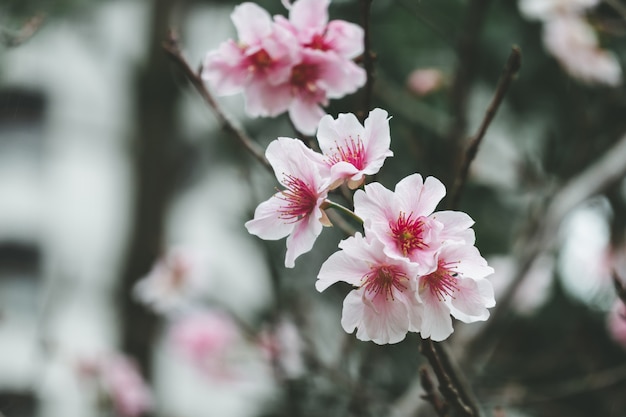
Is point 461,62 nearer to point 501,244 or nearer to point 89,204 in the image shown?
point 501,244

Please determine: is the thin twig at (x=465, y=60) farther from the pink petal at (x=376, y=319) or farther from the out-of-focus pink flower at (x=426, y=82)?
the pink petal at (x=376, y=319)

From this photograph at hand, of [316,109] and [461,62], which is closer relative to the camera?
[316,109]

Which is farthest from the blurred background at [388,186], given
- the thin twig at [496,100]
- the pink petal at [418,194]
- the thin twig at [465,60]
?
the pink petal at [418,194]

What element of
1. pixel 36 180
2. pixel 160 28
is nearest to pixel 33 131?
pixel 36 180

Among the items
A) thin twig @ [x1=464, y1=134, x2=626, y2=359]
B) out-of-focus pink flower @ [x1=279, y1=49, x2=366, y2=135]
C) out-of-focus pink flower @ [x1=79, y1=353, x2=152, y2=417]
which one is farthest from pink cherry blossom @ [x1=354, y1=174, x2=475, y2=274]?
out-of-focus pink flower @ [x1=79, y1=353, x2=152, y2=417]

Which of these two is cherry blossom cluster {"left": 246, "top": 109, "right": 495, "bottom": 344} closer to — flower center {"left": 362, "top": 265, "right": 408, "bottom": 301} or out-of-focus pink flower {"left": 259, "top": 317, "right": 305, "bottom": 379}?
flower center {"left": 362, "top": 265, "right": 408, "bottom": 301}

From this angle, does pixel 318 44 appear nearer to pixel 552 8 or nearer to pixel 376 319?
pixel 376 319

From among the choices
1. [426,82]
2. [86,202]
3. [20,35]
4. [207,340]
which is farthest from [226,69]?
[86,202]
